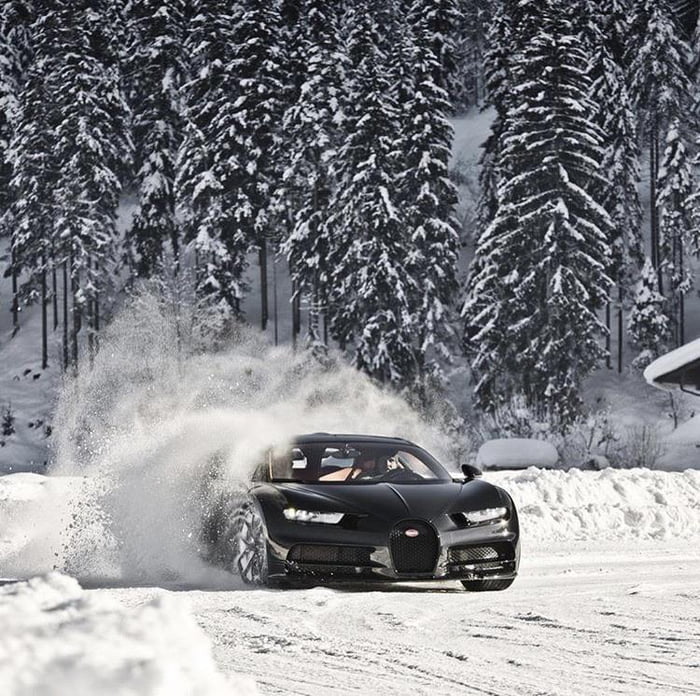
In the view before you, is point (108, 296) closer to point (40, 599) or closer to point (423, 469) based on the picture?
point (423, 469)

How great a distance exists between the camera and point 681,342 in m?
59.5

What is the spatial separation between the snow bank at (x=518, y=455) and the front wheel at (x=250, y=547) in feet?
77.6

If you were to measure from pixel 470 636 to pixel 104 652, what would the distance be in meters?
4.17

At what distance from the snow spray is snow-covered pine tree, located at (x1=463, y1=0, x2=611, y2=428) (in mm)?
5137

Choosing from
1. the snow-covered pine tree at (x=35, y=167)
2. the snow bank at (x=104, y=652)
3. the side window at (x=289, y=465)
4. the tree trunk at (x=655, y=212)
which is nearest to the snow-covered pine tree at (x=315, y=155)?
the snow-covered pine tree at (x=35, y=167)

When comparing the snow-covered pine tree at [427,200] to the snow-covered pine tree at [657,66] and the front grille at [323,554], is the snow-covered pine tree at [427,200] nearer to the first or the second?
the snow-covered pine tree at [657,66]

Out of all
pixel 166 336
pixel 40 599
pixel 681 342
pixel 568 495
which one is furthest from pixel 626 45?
pixel 40 599

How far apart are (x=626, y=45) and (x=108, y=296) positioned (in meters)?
30.3

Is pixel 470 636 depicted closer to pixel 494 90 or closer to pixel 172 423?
pixel 172 423

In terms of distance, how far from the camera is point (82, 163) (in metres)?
55.2

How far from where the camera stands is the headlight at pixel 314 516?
9.35m

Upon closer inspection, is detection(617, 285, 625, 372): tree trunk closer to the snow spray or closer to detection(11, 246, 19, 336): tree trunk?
the snow spray

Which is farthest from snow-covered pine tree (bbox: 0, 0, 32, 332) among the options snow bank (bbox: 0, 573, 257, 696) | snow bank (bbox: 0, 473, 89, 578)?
snow bank (bbox: 0, 573, 257, 696)

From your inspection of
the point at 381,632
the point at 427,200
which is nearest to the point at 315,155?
the point at 427,200
